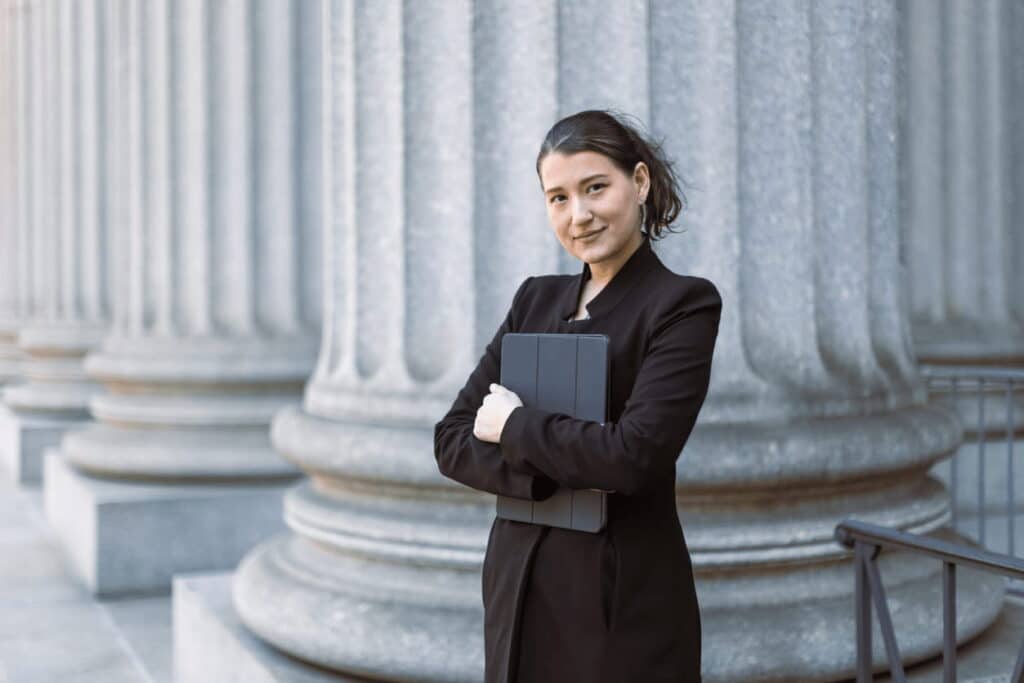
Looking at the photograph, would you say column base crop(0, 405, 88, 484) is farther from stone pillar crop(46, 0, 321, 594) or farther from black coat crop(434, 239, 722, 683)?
black coat crop(434, 239, 722, 683)

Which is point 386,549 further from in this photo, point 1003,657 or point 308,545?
point 1003,657

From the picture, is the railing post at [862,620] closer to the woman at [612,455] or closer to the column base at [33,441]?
the woman at [612,455]

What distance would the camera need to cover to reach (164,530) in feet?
28.5

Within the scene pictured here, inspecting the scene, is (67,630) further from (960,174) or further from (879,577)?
(960,174)

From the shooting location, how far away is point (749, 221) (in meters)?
4.82

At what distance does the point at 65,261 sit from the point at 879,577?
39.7ft

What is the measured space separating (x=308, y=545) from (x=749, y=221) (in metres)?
2.51

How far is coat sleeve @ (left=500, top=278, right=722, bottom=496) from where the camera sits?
2721 millimetres

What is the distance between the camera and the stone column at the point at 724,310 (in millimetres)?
4703

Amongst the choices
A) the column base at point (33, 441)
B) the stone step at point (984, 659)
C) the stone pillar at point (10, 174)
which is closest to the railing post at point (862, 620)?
the stone step at point (984, 659)

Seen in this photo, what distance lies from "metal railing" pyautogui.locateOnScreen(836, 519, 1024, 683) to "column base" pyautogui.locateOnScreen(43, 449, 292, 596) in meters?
5.65

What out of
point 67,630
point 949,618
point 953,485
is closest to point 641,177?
point 949,618

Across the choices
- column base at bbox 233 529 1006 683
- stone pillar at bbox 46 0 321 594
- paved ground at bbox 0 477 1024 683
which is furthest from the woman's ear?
stone pillar at bbox 46 0 321 594

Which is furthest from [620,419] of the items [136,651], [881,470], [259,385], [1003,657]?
[259,385]
